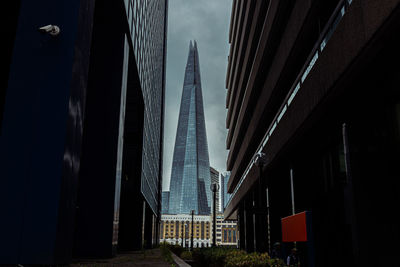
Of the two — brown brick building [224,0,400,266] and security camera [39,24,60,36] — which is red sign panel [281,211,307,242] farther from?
security camera [39,24,60,36]

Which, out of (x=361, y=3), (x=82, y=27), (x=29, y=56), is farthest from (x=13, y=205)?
(x=361, y=3)

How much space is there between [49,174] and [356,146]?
10664mm

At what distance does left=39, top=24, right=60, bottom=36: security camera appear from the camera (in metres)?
9.84

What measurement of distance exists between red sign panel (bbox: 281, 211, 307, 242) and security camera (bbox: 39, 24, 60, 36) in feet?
31.5


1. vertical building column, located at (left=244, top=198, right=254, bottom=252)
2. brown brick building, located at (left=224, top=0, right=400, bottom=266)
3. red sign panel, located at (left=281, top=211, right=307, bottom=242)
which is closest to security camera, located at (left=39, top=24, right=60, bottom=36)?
brown brick building, located at (left=224, top=0, right=400, bottom=266)

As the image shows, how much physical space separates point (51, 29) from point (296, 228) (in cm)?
1109

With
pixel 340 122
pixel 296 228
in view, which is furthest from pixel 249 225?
pixel 340 122

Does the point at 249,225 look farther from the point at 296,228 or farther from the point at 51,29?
the point at 51,29

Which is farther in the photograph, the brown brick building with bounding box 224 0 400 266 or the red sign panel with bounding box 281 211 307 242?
the red sign panel with bounding box 281 211 307 242

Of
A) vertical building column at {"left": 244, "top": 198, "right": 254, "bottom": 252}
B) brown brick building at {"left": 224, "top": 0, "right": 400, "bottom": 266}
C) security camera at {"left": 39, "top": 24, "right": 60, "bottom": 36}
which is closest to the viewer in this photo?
security camera at {"left": 39, "top": 24, "right": 60, "bottom": 36}

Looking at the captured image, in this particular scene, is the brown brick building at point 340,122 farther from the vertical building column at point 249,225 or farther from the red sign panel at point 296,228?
the vertical building column at point 249,225

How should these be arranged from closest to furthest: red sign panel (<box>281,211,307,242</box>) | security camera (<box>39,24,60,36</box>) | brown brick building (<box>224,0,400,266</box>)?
Result: security camera (<box>39,24,60,36</box>) < brown brick building (<box>224,0,400,266</box>) < red sign panel (<box>281,211,307,242</box>)

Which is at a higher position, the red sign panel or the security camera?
the security camera

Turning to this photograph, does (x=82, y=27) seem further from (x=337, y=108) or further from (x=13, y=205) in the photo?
(x=337, y=108)
